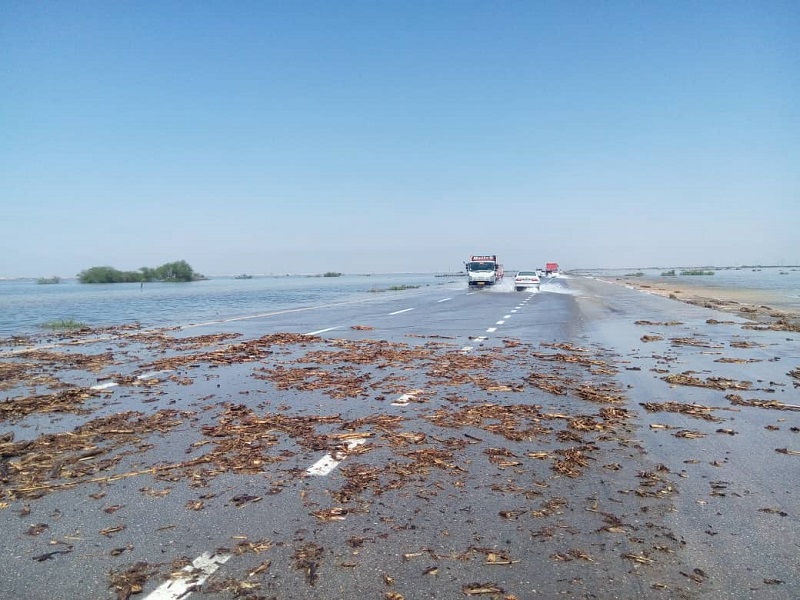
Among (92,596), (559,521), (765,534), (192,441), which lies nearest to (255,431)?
(192,441)

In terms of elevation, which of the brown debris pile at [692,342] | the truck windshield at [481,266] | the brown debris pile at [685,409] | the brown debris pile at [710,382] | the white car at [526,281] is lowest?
the brown debris pile at [692,342]

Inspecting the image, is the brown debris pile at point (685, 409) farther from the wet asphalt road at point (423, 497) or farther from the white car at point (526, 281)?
the white car at point (526, 281)

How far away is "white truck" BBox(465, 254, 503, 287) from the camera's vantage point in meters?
60.5

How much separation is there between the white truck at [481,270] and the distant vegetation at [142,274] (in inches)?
3244

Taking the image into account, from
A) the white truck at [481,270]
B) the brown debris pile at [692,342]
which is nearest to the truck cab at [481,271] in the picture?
the white truck at [481,270]

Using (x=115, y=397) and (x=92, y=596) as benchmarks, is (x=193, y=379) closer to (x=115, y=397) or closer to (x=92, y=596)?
(x=115, y=397)

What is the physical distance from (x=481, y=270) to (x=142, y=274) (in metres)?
86.8

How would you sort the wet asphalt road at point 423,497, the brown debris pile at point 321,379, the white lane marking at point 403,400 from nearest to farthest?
the wet asphalt road at point 423,497 → the white lane marking at point 403,400 → the brown debris pile at point 321,379

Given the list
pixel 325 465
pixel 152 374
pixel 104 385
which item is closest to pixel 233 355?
pixel 152 374

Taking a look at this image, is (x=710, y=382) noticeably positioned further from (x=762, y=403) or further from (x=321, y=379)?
(x=321, y=379)

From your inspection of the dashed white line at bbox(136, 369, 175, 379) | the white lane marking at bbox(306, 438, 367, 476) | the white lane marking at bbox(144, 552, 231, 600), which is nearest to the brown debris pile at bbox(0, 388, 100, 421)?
the dashed white line at bbox(136, 369, 175, 379)

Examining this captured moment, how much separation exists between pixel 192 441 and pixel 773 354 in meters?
12.3

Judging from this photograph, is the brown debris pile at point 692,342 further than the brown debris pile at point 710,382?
Yes

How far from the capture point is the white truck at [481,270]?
60469mm
